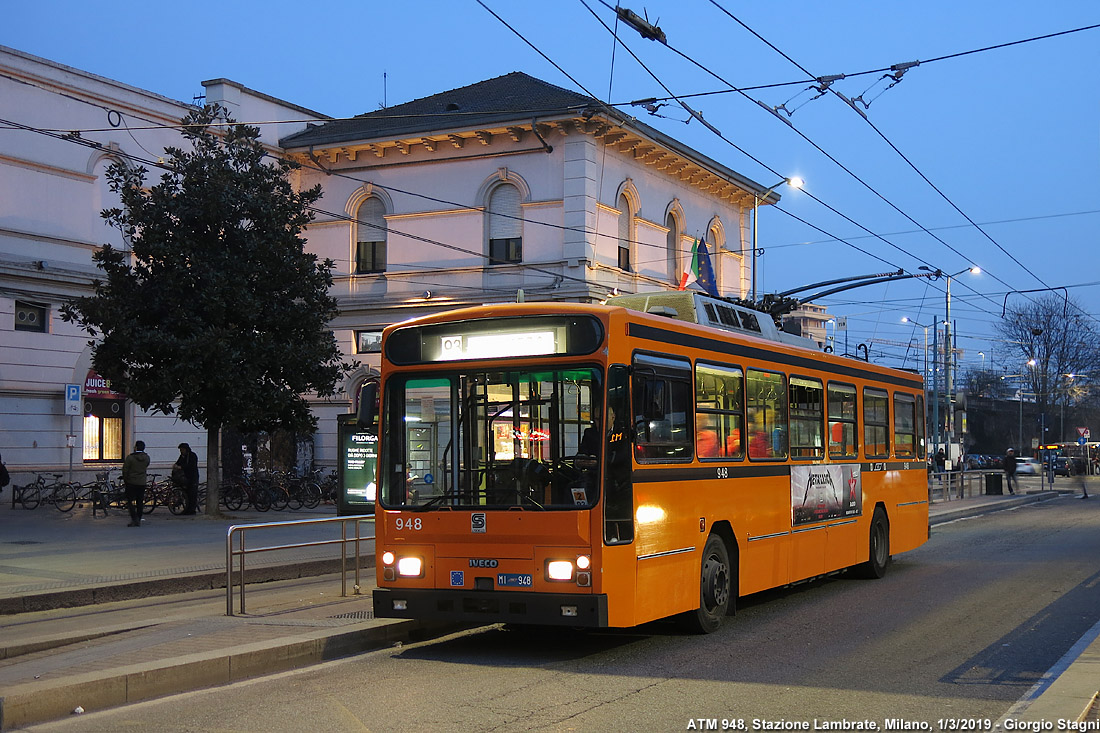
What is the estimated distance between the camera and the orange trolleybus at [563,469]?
9297mm

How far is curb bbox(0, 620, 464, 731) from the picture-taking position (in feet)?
24.7

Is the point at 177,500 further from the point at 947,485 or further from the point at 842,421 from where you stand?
the point at 947,485

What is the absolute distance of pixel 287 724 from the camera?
7.23 m

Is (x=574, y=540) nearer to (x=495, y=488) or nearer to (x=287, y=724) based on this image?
(x=495, y=488)

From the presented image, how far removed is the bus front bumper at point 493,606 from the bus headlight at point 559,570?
0.14m

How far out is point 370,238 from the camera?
37188 millimetres

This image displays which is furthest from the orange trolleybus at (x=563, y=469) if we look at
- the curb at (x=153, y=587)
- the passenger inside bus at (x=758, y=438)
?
the curb at (x=153, y=587)

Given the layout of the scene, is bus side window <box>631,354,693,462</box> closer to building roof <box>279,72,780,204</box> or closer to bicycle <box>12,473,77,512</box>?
bicycle <box>12,473,77,512</box>

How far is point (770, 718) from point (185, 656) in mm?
4452

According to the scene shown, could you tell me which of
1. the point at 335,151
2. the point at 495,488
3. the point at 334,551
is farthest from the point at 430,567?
the point at 335,151

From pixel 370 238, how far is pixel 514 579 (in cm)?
2888

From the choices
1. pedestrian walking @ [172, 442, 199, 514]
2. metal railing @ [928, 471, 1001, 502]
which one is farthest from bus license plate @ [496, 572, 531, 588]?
metal railing @ [928, 471, 1001, 502]

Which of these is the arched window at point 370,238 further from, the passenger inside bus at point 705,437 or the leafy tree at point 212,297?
the passenger inside bus at point 705,437

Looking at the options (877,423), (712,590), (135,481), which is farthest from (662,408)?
(135,481)
